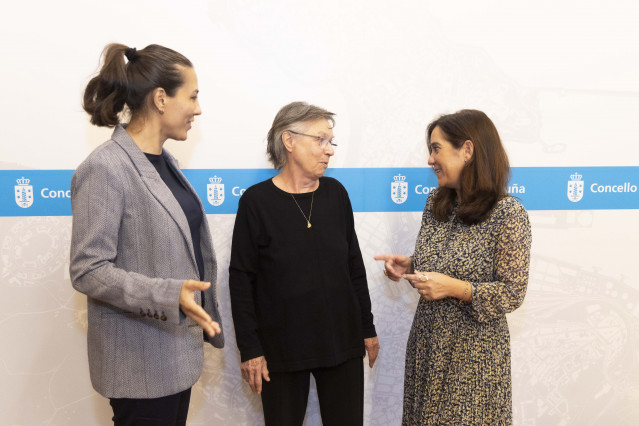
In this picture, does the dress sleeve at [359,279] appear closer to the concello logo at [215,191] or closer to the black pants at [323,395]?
the black pants at [323,395]

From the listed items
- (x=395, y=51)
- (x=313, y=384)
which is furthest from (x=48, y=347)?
(x=395, y=51)

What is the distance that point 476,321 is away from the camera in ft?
5.82

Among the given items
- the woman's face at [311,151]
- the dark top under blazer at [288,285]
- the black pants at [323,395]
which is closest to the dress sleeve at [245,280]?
the dark top under blazer at [288,285]

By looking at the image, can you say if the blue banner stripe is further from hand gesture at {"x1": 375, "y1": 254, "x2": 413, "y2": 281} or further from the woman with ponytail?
the woman with ponytail

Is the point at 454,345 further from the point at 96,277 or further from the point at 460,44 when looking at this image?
the point at 460,44

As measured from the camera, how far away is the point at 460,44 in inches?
96.3

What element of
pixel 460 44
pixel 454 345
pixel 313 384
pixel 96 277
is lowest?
pixel 313 384

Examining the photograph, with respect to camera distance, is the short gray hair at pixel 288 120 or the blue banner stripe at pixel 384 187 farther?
the blue banner stripe at pixel 384 187

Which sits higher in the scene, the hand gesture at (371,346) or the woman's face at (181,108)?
the woman's face at (181,108)

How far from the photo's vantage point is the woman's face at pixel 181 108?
5.25 ft

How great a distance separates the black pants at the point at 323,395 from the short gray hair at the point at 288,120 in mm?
887

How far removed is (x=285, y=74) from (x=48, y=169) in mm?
1212

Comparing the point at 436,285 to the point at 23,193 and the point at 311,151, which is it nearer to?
the point at 311,151

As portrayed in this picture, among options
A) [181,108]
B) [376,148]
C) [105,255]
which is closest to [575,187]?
[376,148]
